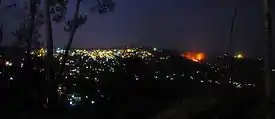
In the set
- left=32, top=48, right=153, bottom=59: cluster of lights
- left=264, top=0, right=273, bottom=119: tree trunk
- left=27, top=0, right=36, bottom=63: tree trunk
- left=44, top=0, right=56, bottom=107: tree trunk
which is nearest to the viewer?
left=264, top=0, right=273, bottom=119: tree trunk

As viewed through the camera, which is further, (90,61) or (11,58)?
(90,61)

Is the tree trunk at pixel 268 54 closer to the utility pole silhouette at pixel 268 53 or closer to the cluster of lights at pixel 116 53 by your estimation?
the utility pole silhouette at pixel 268 53

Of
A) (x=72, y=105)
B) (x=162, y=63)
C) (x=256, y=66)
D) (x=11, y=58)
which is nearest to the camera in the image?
(x=72, y=105)

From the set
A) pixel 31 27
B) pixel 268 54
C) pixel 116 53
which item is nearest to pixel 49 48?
pixel 31 27

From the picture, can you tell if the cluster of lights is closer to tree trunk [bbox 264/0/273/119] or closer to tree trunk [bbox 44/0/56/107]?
tree trunk [bbox 44/0/56/107]

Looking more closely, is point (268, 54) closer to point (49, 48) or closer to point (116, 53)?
point (49, 48)

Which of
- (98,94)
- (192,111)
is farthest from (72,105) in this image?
(192,111)

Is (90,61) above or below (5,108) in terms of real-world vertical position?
above

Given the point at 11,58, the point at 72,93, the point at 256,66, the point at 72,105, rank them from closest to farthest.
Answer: the point at 72,105 → the point at 72,93 → the point at 11,58 → the point at 256,66

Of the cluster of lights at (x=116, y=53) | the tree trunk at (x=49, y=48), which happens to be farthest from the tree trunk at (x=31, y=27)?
the cluster of lights at (x=116, y=53)

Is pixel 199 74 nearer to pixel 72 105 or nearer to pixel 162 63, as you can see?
pixel 162 63

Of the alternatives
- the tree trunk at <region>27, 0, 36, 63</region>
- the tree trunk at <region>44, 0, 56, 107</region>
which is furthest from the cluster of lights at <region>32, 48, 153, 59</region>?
the tree trunk at <region>44, 0, 56, 107</region>
